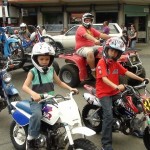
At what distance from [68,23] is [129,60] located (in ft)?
60.9

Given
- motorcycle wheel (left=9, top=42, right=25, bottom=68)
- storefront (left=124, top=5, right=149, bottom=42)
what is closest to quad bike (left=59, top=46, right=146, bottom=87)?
motorcycle wheel (left=9, top=42, right=25, bottom=68)

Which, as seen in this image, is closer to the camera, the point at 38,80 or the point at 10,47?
the point at 38,80

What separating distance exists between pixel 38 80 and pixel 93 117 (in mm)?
1334

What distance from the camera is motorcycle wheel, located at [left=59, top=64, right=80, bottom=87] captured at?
877 centimetres

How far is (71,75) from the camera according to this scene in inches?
348

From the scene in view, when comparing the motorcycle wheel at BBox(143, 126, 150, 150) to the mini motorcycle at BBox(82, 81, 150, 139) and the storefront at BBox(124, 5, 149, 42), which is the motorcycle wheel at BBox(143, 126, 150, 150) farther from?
the storefront at BBox(124, 5, 149, 42)

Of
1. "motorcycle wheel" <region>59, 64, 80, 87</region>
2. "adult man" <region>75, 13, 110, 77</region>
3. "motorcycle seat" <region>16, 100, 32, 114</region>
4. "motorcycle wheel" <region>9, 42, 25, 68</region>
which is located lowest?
"motorcycle wheel" <region>59, 64, 80, 87</region>

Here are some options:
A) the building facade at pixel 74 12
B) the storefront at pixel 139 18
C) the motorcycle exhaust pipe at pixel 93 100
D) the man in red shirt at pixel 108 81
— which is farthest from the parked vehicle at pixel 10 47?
the storefront at pixel 139 18

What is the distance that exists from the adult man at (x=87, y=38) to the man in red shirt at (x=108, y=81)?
2889 millimetres

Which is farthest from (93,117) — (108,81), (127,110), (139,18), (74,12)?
(139,18)

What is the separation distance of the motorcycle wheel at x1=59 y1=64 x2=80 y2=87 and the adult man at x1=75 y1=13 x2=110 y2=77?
22.1 inches

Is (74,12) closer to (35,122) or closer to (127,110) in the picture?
(127,110)

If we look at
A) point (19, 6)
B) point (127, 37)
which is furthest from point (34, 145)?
point (19, 6)

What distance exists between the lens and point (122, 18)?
24.7m
